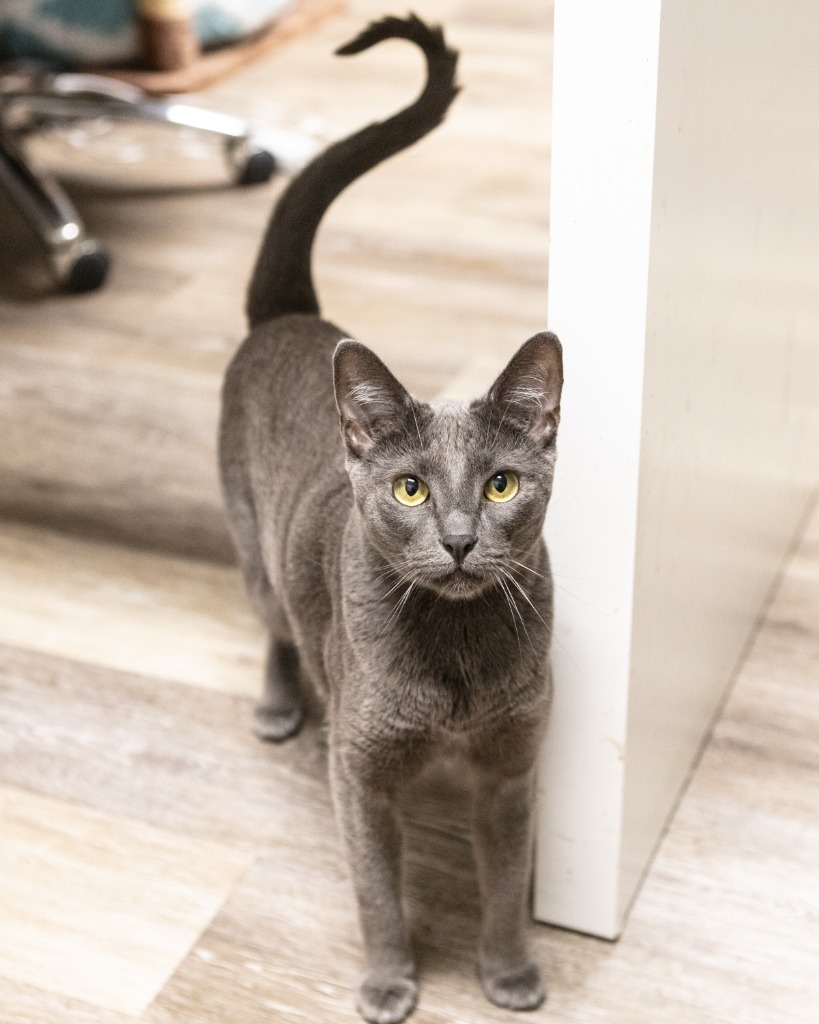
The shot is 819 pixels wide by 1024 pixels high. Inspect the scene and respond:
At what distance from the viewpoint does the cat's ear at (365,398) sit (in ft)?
3.35

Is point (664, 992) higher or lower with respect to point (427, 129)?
lower

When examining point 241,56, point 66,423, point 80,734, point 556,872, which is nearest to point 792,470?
point 556,872

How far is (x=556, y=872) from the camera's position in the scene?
130 cm

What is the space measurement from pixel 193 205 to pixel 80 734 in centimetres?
160

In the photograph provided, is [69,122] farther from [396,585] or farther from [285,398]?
[396,585]

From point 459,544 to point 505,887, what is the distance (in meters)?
0.39

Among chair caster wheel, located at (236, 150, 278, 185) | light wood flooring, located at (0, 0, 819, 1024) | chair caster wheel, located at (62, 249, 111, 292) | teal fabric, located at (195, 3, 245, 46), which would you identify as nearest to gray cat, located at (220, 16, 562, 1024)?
light wood flooring, located at (0, 0, 819, 1024)

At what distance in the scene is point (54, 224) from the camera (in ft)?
8.06

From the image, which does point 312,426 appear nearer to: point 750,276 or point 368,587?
point 368,587

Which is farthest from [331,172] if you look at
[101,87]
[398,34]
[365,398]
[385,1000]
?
[101,87]

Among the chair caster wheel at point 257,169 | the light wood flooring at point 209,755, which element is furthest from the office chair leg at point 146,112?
the light wood flooring at point 209,755

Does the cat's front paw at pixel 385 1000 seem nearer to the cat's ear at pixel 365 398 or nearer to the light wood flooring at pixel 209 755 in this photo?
the light wood flooring at pixel 209 755

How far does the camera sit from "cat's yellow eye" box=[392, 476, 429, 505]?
3.36 ft

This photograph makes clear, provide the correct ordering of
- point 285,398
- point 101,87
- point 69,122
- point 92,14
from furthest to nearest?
point 69,122 → point 101,87 → point 92,14 → point 285,398
